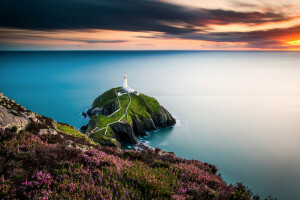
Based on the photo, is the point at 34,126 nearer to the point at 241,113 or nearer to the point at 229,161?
the point at 229,161

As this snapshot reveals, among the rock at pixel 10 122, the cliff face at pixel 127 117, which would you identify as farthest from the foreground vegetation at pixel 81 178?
the cliff face at pixel 127 117

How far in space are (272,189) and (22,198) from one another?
48.9m

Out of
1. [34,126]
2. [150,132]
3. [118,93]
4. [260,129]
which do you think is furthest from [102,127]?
[260,129]

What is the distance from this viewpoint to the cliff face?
5700 cm

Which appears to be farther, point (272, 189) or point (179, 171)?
point (272, 189)

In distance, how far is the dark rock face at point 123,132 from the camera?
5722 centimetres

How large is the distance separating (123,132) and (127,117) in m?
6.96

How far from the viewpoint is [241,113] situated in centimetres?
9750

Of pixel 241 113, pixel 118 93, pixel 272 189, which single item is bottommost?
pixel 272 189

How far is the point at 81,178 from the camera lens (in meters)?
7.45

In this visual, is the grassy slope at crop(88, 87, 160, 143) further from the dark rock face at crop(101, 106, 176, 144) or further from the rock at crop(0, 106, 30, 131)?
the rock at crop(0, 106, 30, 131)

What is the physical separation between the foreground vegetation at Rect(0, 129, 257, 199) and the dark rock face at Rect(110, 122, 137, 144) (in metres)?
47.9

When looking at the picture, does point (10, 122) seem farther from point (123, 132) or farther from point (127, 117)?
point (127, 117)

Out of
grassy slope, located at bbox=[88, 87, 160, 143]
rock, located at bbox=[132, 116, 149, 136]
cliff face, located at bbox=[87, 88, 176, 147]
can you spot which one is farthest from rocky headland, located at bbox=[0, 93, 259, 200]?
rock, located at bbox=[132, 116, 149, 136]
